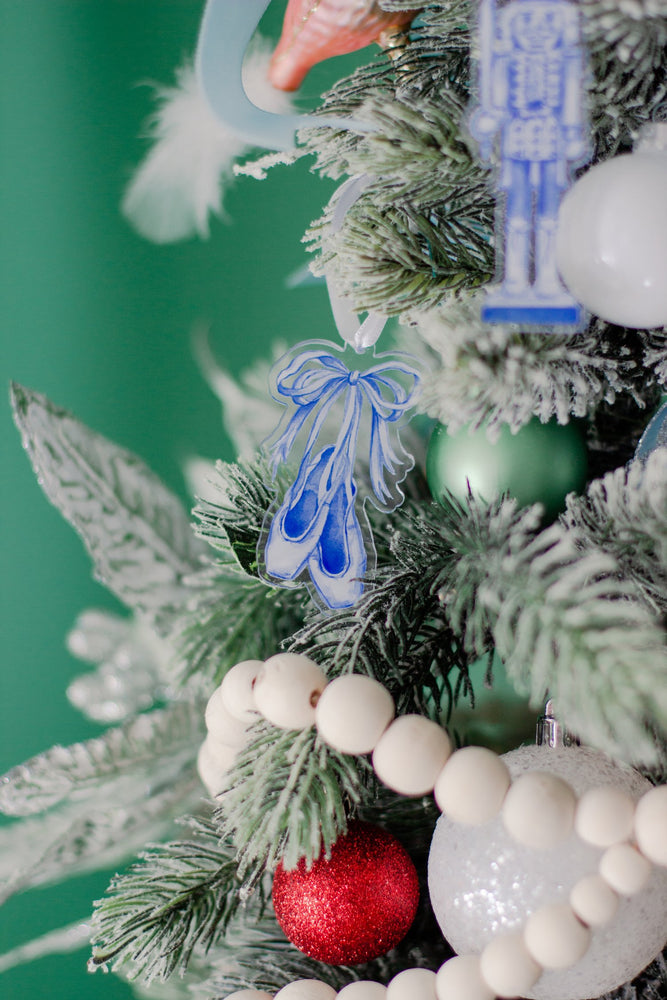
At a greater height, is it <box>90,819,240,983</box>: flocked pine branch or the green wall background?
the green wall background

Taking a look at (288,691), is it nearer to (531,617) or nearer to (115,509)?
(531,617)

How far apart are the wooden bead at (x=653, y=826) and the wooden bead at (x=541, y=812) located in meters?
0.02

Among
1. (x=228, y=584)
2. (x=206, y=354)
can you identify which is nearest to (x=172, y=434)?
(x=206, y=354)

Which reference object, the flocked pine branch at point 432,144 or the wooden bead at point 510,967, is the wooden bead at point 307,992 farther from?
the flocked pine branch at point 432,144

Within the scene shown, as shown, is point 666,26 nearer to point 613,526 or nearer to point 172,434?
point 613,526

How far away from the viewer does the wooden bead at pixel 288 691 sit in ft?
0.92

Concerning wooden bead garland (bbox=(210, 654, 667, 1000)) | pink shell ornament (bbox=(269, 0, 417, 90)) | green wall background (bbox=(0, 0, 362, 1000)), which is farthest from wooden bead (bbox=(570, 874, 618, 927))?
green wall background (bbox=(0, 0, 362, 1000))

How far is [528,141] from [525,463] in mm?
132

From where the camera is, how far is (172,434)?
0.71 m

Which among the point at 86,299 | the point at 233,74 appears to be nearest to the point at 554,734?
the point at 233,74

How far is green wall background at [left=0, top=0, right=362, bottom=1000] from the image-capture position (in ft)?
2.12

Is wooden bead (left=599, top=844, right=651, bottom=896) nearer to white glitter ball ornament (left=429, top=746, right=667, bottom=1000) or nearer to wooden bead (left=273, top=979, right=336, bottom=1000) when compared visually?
white glitter ball ornament (left=429, top=746, right=667, bottom=1000)

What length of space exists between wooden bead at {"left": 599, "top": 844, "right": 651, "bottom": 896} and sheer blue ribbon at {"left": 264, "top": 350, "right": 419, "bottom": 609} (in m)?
Result: 0.15

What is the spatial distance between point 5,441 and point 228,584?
34 centimetres
